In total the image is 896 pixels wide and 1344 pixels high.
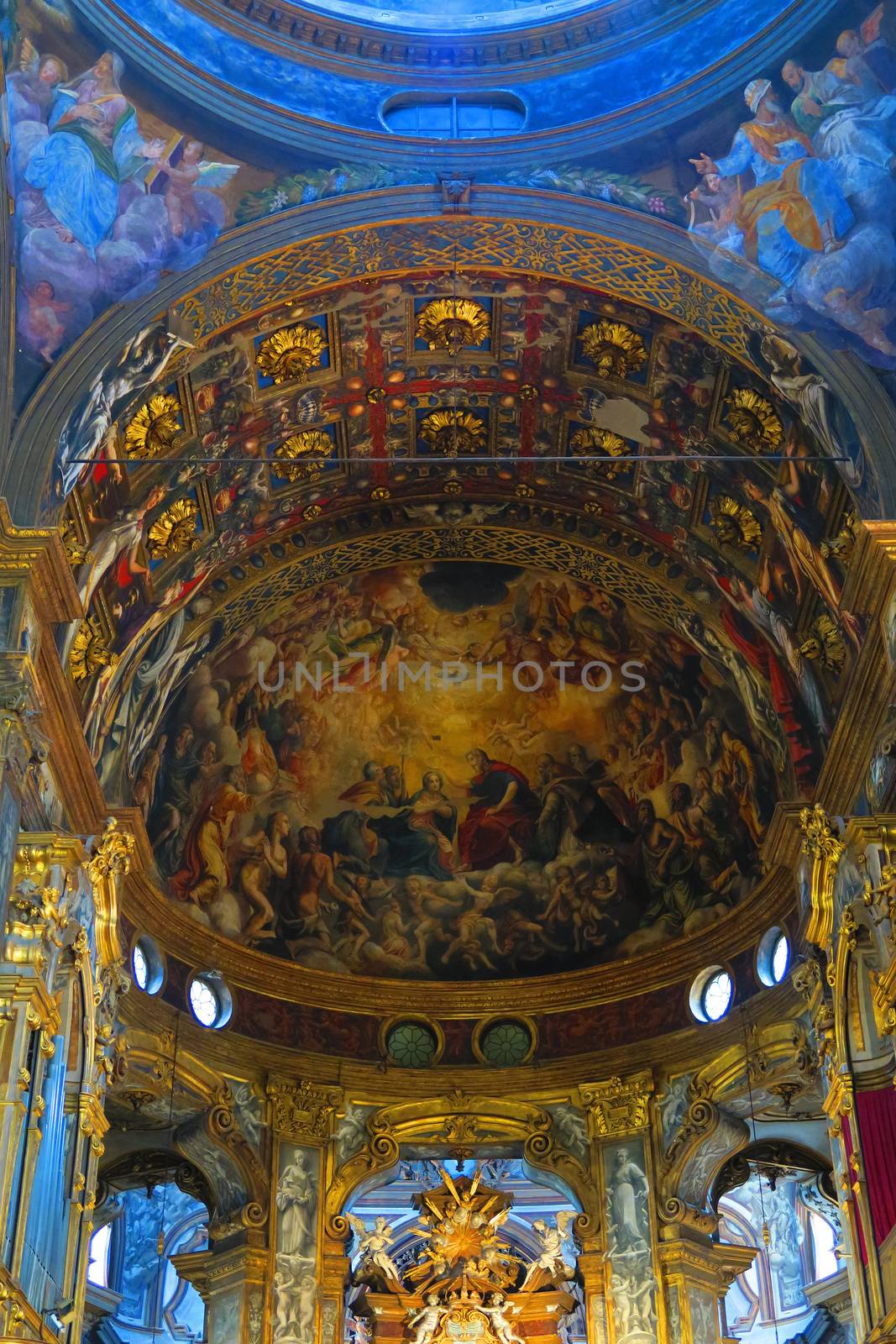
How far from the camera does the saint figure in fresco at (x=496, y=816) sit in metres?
24.8

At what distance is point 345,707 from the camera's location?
24594 millimetres

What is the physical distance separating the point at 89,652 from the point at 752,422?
745 centimetres

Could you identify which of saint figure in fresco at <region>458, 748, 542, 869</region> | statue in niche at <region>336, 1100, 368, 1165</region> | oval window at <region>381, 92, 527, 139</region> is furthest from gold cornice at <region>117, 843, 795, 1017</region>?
oval window at <region>381, 92, 527, 139</region>

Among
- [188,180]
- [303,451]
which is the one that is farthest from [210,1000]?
[188,180]

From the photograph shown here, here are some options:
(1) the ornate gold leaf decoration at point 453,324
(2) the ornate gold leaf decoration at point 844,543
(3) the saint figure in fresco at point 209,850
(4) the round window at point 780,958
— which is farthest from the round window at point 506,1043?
(1) the ornate gold leaf decoration at point 453,324

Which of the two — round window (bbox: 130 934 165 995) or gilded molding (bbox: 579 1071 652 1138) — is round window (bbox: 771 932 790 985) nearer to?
gilded molding (bbox: 579 1071 652 1138)

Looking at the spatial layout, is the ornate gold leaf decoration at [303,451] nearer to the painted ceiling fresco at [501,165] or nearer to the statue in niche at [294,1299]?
the painted ceiling fresco at [501,165]

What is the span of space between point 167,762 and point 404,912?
4.06m

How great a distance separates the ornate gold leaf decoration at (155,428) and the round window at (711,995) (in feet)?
31.0

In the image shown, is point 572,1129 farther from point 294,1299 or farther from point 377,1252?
point 294,1299

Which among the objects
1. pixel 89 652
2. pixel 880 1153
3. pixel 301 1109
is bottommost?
pixel 880 1153

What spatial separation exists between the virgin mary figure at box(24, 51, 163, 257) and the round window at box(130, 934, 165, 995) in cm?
857

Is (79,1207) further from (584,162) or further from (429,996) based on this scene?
(584,162)

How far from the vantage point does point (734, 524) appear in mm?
20734
